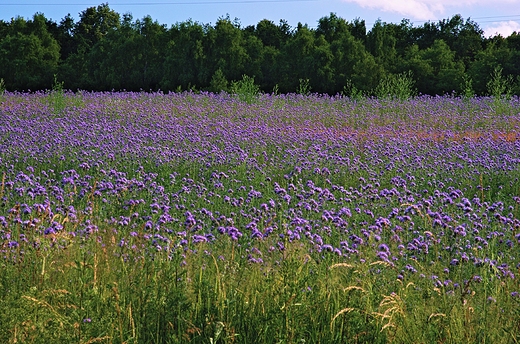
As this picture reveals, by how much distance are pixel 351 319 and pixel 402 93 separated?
51.4 ft

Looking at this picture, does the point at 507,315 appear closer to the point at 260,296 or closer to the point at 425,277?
the point at 425,277

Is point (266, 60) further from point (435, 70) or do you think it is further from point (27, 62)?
point (27, 62)

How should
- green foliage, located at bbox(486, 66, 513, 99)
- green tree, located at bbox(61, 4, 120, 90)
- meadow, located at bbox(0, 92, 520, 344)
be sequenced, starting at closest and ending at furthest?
1. meadow, located at bbox(0, 92, 520, 344)
2. green foliage, located at bbox(486, 66, 513, 99)
3. green tree, located at bbox(61, 4, 120, 90)

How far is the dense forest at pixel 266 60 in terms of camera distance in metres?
24.1

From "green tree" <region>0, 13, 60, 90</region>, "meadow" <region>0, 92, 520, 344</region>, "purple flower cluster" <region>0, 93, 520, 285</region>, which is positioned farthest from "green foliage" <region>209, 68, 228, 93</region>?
"green tree" <region>0, 13, 60, 90</region>

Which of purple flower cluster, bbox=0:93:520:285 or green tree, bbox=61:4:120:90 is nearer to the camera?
purple flower cluster, bbox=0:93:520:285

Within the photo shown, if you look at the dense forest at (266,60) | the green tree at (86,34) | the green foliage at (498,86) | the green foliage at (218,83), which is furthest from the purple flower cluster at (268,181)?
the green tree at (86,34)

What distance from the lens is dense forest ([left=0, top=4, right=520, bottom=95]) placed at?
24109 mm

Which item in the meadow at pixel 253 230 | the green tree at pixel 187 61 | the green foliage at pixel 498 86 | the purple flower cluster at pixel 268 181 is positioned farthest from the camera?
the green tree at pixel 187 61

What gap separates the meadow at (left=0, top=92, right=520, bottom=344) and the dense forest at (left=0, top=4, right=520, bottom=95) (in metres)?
10.7

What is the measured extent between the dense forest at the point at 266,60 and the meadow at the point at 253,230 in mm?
10684

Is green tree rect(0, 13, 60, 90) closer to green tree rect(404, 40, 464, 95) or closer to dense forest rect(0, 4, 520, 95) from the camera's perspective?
dense forest rect(0, 4, 520, 95)

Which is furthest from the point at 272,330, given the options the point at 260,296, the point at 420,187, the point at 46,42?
the point at 46,42

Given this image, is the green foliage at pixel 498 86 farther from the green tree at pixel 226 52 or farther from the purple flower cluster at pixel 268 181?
the green tree at pixel 226 52
